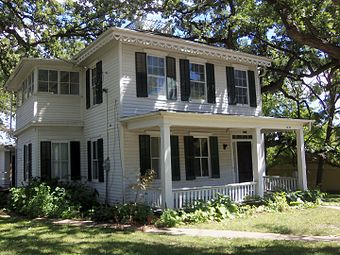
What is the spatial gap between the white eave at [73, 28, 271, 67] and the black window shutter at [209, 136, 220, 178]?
11.9ft

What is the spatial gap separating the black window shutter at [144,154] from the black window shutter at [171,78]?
6.63 feet

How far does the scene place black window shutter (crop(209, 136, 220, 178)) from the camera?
17114 millimetres

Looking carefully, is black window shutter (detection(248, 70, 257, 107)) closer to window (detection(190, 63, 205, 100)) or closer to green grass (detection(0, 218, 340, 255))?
window (detection(190, 63, 205, 100))

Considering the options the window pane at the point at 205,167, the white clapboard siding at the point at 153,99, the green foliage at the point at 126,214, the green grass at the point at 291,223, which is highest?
Result: the white clapboard siding at the point at 153,99

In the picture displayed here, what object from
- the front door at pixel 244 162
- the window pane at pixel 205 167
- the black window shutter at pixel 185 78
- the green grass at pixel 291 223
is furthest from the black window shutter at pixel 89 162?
the front door at pixel 244 162

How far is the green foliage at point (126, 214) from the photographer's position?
12.2 metres

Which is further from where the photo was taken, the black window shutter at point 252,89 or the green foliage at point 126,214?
the black window shutter at point 252,89

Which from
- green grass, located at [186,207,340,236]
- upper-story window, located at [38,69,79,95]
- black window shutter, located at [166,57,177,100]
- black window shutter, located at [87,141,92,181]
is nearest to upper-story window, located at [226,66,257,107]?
black window shutter, located at [166,57,177,100]

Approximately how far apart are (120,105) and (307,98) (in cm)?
1892

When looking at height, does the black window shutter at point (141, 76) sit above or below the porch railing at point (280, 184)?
above

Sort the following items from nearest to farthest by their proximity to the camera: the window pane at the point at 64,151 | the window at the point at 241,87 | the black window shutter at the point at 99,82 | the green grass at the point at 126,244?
the green grass at the point at 126,244
the black window shutter at the point at 99,82
the window pane at the point at 64,151
the window at the point at 241,87

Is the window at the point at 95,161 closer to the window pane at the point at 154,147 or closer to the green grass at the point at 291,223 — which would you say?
the window pane at the point at 154,147

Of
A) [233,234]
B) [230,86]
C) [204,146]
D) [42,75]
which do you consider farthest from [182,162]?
[42,75]

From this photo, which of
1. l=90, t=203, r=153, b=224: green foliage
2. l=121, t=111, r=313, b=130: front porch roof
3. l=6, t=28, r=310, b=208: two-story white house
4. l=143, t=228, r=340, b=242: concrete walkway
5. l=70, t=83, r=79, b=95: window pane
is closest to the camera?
l=143, t=228, r=340, b=242: concrete walkway
